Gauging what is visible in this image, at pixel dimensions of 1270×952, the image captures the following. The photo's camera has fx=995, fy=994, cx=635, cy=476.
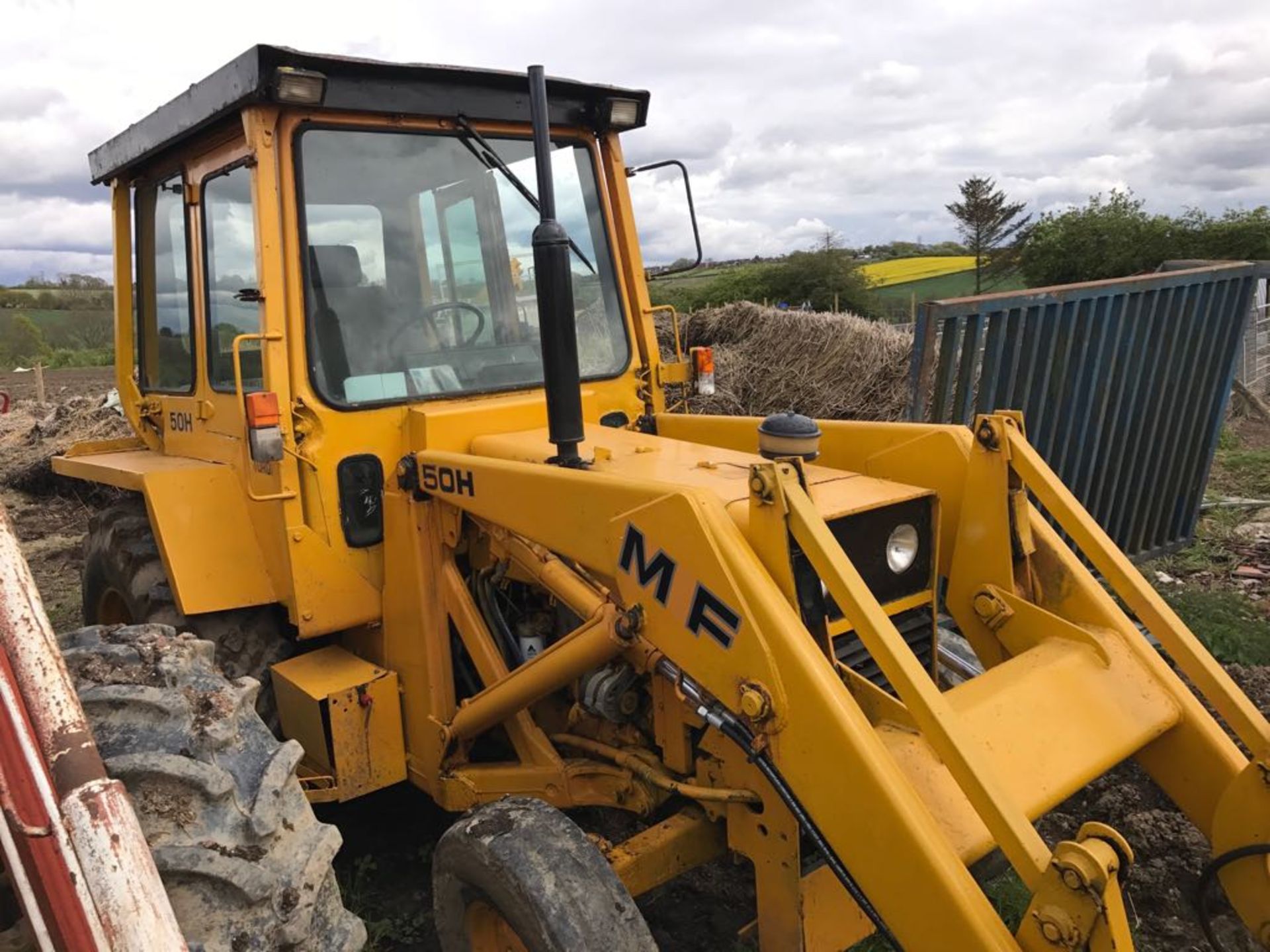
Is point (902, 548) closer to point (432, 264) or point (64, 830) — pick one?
point (432, 264)

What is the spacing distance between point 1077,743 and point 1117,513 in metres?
4.62

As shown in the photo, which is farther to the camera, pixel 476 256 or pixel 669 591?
pixel 476 256

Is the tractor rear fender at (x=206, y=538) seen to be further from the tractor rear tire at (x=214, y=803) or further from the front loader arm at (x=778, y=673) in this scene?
the front loader arm at (x=778, y=673)

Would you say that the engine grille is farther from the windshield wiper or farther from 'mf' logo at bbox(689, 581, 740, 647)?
the windshield wiper

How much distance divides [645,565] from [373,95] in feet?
6.00

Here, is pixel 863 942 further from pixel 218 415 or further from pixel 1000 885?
pixel 218 415

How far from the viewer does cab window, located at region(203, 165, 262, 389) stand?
126 inches

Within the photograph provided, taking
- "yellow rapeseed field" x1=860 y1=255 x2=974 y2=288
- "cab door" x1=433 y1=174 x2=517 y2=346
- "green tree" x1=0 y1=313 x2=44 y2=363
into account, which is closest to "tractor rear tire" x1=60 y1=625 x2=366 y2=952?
"cab door" x1=433 y1=174 x2=517 y2=346

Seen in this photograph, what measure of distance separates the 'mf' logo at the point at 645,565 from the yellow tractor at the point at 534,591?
0.01 metres

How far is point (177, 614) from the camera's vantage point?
346 centimetres

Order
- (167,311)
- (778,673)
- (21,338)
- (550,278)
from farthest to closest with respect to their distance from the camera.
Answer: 1. (21,338)
2. (167,311)
3. (550,278)
4. (778,673)

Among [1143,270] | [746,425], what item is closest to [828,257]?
[1143,270]

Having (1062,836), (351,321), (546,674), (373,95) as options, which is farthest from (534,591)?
(1062,836)

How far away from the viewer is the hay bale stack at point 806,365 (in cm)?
1016
